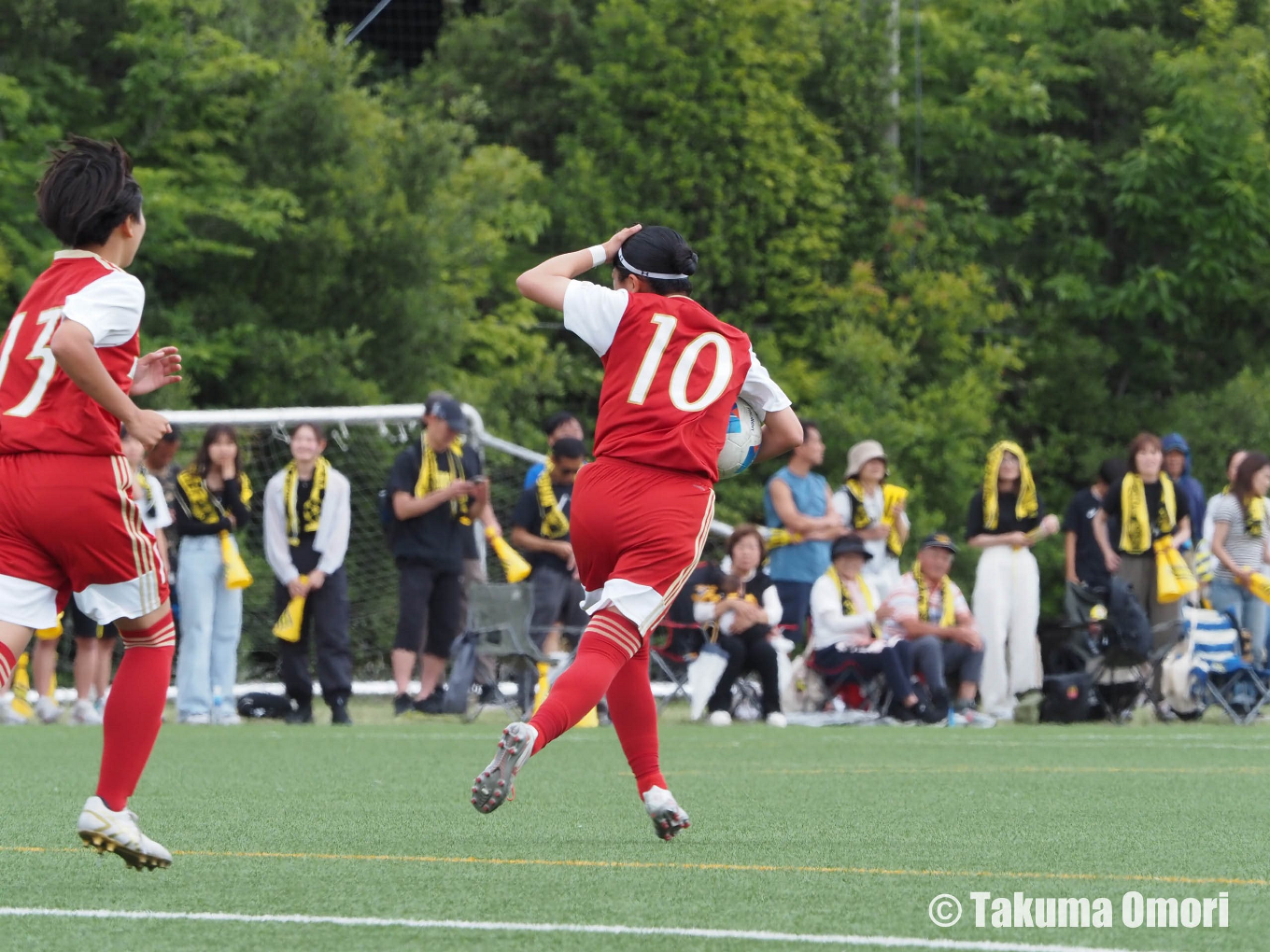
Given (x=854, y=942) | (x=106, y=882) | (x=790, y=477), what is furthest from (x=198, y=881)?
(x=790, y=477)

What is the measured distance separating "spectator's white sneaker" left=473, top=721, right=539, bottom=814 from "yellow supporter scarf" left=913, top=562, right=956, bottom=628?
9402 millimetres

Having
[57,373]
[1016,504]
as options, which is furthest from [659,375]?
[1016,504]

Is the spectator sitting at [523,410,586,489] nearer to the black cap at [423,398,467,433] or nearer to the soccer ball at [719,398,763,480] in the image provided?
the black cap at [423,398,467,433]

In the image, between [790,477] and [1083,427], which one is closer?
[790,477]

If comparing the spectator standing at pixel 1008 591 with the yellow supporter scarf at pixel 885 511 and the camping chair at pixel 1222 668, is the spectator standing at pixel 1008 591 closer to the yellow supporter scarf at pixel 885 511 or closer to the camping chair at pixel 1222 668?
the yellow supporter scarf at pixel 885 511

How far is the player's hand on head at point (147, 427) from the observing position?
487 cm

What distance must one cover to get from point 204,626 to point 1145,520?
6864 millimetres

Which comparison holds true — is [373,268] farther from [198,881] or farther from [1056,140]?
[198,881]

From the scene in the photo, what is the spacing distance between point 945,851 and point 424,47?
2578 cm

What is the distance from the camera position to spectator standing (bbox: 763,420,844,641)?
14.7 m

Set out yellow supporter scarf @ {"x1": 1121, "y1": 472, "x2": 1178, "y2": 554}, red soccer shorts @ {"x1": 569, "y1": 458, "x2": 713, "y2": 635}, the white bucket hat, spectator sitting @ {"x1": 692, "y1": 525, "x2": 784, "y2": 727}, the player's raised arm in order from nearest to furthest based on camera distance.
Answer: red soccer shorts @ {"x1": 569, "y1": 458, "x2": 713, "y2": 635}, the player's raised arm, spectator sitting @ {"x1": 692, "y1": 525, "x2": 784, "y2": 727}, the white bucket hat, yellow supporter scarf @ {"x1": 1121, "y1": 472, "x2": 1178, "y2": 554}

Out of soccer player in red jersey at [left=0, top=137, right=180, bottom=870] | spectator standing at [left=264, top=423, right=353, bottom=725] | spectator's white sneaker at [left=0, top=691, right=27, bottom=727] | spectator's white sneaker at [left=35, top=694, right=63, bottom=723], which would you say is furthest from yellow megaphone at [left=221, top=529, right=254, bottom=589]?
soccer player in red jersey at [left=0, top=137, right=180, bottom=870]

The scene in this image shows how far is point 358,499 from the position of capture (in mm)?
19625

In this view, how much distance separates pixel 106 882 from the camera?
511 centimetres
